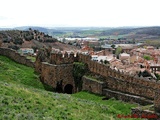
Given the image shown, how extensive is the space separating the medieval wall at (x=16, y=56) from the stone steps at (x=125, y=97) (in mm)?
11099

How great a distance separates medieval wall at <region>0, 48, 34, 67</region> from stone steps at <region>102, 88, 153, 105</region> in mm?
11099

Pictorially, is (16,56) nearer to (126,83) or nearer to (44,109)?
(126,83)

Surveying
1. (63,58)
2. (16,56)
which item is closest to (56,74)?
(63,58)

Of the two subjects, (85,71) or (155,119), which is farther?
(85,71)

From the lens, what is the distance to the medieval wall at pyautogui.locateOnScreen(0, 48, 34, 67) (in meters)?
33.4

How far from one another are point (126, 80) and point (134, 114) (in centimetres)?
553

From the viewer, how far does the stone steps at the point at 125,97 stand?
2088 centimetres

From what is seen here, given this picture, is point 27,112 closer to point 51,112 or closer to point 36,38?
point 51,112

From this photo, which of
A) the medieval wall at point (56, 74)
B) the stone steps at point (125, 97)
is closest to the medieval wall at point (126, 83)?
the stone steps at point (125, 97)

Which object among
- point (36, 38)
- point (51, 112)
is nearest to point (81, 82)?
point (51, 112)

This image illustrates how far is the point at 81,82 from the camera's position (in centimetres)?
2872

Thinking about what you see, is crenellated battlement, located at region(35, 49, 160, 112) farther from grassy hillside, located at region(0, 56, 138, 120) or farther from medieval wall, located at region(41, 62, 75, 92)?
grassy hillside, located at region(0, 56, 138, 120)

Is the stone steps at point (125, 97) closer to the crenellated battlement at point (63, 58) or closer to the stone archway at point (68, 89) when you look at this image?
the stone archway at point (68, 89)

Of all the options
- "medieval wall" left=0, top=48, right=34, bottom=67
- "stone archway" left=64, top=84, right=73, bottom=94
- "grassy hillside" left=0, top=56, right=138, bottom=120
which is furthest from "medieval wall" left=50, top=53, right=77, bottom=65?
"grassy hillside" left=0, top=56, right=138, bottom=120
